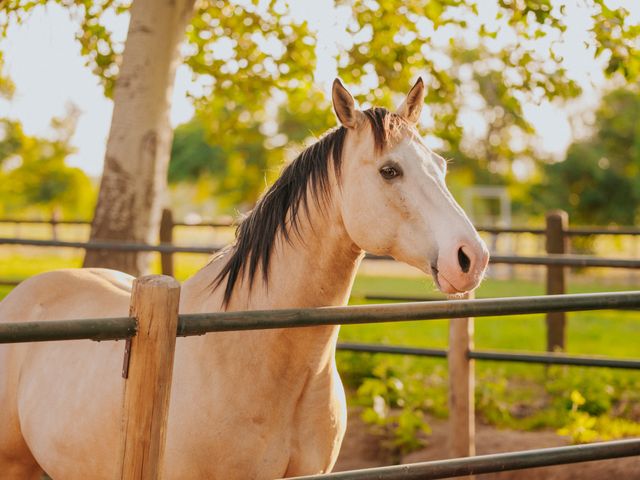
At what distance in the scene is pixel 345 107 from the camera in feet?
7.91

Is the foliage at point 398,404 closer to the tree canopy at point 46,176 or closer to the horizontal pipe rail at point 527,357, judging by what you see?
the horizontal pipe rail at point 527,357

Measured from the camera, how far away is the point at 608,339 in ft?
30.8

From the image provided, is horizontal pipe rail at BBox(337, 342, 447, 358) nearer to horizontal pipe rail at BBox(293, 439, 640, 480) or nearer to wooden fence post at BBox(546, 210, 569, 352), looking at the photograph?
wooden fence post at BBox(546, 210, 569, 352)

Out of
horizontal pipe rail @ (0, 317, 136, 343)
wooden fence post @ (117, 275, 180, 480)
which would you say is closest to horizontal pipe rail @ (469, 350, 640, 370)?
wooden fence post @ (117, 275, 180, 480)

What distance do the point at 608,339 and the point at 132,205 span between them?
6.64m

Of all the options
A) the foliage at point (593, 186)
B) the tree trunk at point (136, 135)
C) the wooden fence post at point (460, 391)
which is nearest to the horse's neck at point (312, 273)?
the wooden fence post at point (460, 391)

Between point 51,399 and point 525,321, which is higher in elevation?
point 525,321

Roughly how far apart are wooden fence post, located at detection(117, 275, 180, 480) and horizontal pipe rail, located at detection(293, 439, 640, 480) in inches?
15.3

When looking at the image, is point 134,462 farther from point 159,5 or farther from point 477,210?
point 477,210

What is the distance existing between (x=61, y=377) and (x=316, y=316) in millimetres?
1190

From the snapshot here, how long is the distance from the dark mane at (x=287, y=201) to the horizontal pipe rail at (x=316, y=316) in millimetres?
573

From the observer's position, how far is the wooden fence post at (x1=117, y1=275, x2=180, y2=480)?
1.69 meters

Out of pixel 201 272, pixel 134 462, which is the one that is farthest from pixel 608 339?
pixel 134 462

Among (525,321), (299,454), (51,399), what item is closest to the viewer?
(299,454)
